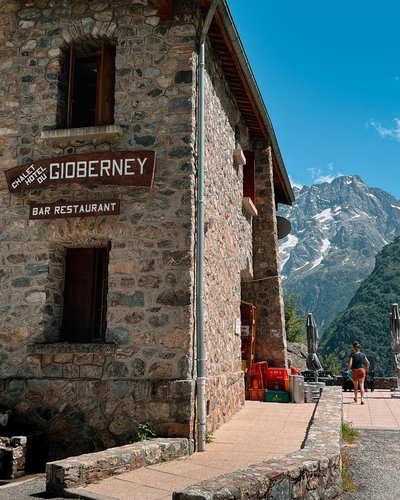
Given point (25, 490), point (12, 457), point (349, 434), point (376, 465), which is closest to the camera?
point (25, 490)

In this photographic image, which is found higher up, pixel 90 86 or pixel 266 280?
pixel 90 86

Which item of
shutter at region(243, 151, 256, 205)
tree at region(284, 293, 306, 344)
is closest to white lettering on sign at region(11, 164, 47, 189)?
shutter at region(243, 151, 256, 205)

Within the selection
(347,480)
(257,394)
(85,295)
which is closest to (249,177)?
(257,394)

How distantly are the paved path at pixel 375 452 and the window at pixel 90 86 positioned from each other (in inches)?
220

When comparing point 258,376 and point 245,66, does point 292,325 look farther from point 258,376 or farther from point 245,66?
point 245,66

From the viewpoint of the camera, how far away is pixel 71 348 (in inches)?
269

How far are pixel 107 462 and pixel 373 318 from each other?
104179 mm

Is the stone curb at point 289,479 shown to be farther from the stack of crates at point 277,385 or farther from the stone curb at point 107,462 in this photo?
the stack of crates at point 277,385

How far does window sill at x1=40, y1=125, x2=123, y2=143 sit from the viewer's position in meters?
7.24

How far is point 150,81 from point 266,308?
6930mm

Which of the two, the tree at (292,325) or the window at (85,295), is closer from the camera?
the window at (85,295)

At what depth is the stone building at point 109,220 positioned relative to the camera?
22.0 feet

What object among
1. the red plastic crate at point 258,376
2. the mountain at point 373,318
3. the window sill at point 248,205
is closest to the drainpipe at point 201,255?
the window sill at point 248,205

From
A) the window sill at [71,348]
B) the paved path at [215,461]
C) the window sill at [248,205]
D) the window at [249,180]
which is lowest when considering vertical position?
the paved path at [215,461]
